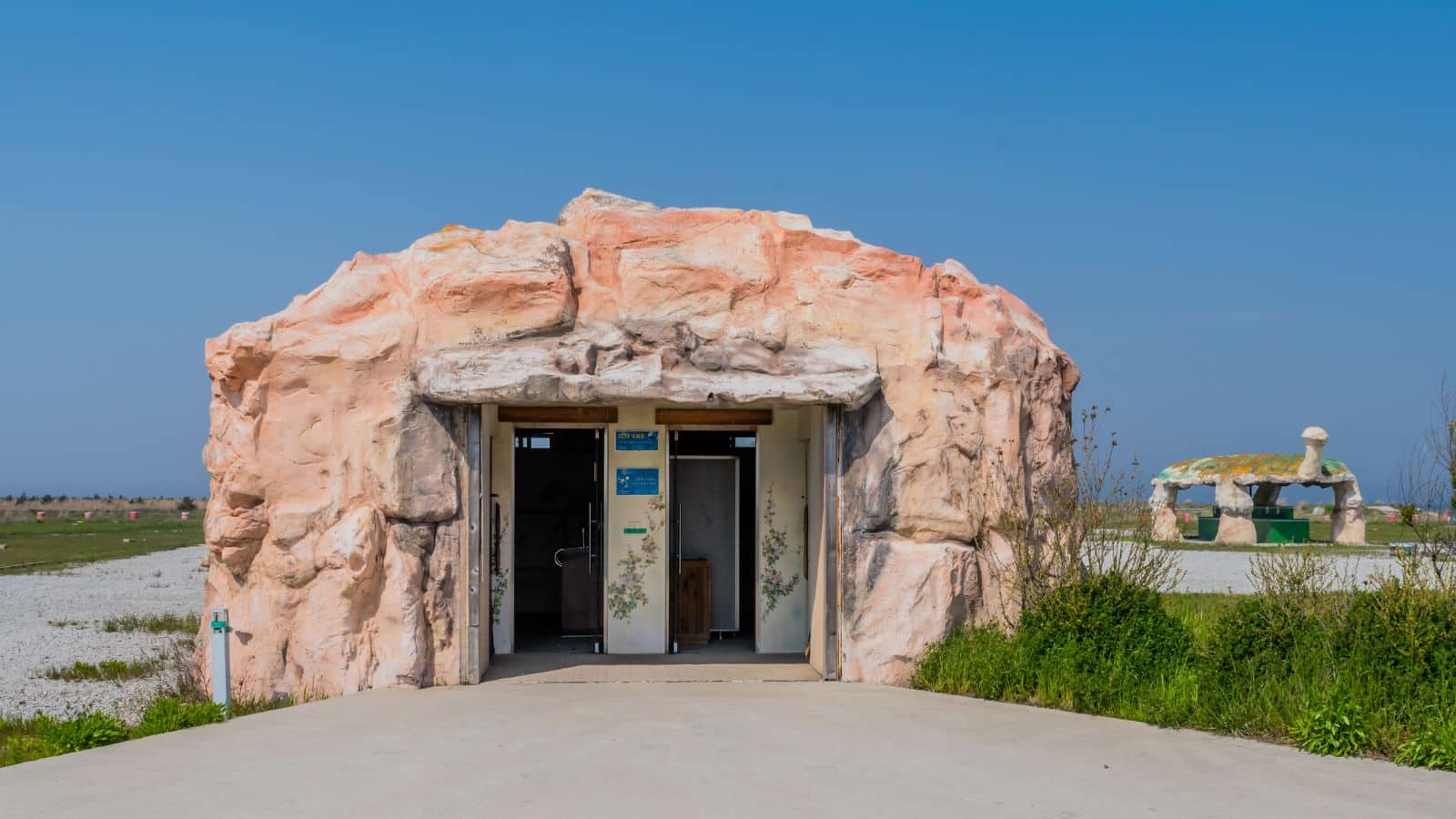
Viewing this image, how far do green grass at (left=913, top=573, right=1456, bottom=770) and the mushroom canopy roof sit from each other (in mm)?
25839

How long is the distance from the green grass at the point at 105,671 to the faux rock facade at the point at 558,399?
11.8 ft

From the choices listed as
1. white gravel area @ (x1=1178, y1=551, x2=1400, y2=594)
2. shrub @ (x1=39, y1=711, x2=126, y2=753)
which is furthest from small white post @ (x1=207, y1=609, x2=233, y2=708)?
white gravel area @ (x1=1178, y1=551, x2=1400, y2=594)

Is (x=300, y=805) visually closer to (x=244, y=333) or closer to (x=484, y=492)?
(x=484, y=492)

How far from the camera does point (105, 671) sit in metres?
13.2

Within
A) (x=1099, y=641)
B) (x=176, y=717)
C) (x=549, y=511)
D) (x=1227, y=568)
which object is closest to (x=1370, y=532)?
(x=1227, y=568)

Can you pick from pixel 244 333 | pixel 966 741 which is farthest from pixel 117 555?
pixel 966 741

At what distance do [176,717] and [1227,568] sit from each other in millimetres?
21676

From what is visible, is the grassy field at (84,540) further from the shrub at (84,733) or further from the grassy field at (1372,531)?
the grassy field at (1372,531)

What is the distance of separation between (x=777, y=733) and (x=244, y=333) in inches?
230

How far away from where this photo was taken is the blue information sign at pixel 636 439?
11820 mm

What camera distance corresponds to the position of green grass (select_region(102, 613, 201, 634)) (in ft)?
54.5

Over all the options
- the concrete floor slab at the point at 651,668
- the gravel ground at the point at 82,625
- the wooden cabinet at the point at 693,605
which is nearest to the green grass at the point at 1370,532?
the wooden cabinet at the point at 693,605

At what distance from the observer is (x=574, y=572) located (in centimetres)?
1362

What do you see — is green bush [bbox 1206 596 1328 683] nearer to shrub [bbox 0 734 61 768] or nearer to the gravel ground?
shrub [bbox 0 734 61 768]
